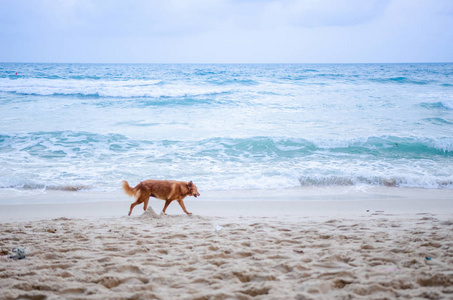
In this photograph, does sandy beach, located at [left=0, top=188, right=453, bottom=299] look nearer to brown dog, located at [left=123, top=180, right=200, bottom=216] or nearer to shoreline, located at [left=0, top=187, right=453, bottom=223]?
shoreline, located at [left=0, top=187, right=453, bottom=223]

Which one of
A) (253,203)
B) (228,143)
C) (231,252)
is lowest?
(253,203)

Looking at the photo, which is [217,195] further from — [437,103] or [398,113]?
[437,103]

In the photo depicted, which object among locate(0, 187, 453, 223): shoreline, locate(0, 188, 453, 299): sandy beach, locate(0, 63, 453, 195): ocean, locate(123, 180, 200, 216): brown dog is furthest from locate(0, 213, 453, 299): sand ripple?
locate(0, 63, 453, 195): ocean

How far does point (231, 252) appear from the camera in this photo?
353cm

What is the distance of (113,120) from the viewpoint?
53.4 ft

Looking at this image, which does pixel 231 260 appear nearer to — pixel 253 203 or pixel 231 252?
pixel 231 252

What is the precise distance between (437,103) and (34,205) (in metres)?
22.8

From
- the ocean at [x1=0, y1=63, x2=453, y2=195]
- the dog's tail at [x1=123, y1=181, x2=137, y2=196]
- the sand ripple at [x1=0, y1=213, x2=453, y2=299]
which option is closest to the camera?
the sand ripple at [x1=0, y1=213, x2=453, y2=299]

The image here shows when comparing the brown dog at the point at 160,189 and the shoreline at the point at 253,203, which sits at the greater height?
the brown dog at the point at 160,189

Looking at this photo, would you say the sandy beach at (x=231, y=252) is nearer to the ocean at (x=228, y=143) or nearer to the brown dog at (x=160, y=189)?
the brown dog at (x=160, y=189)

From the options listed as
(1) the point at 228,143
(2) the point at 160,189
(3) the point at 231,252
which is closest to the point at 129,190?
(2) the point at 160,189

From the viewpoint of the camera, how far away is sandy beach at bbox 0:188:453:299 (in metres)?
2.59

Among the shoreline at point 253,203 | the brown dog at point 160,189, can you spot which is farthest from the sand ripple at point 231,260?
the shoreline at point 253,203

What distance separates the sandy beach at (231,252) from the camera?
2.59 meters
